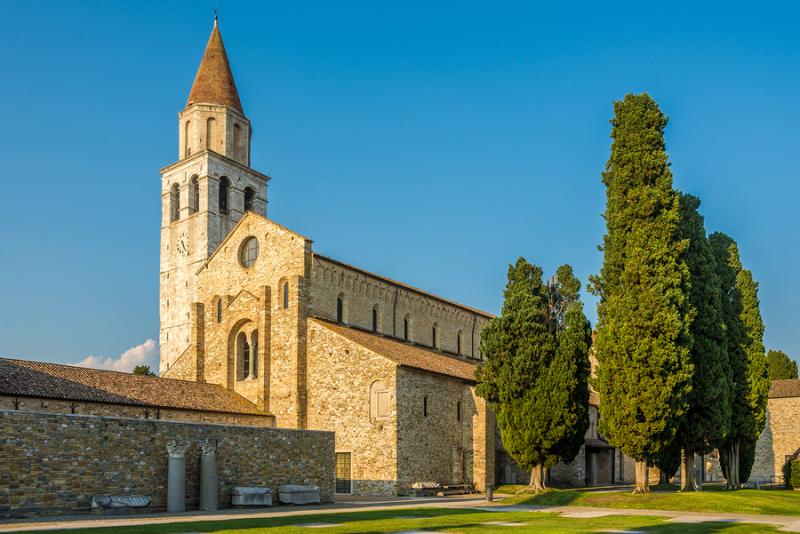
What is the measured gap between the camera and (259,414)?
39.2 m

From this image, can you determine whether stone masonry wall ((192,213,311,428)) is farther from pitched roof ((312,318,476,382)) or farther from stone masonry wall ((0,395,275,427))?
pitched roof ((312,318,476,382))

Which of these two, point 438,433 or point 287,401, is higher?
point 287,401

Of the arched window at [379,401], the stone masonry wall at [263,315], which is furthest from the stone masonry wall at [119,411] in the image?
the arched window at [379,401]

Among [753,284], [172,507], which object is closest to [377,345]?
[172,507]

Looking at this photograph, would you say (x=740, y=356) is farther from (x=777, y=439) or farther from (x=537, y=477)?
(x=777, y=439)

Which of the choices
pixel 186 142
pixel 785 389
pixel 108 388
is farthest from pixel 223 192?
pixel 785 389

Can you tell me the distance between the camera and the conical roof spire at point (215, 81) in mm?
66375

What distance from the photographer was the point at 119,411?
32.7 metres

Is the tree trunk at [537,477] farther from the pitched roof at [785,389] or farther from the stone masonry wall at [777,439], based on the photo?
the pitched roof at [785,389]

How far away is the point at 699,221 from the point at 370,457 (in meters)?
19.0

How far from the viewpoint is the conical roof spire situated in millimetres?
66375

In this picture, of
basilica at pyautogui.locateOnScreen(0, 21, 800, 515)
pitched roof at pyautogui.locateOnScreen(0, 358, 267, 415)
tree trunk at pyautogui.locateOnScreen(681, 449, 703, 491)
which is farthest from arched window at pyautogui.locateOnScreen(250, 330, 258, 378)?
tree trunk at pyautogui.locateOnScreen(681, 449, 703, 491)

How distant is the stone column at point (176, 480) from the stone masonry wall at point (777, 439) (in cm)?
4988

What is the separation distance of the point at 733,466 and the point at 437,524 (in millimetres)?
24701
